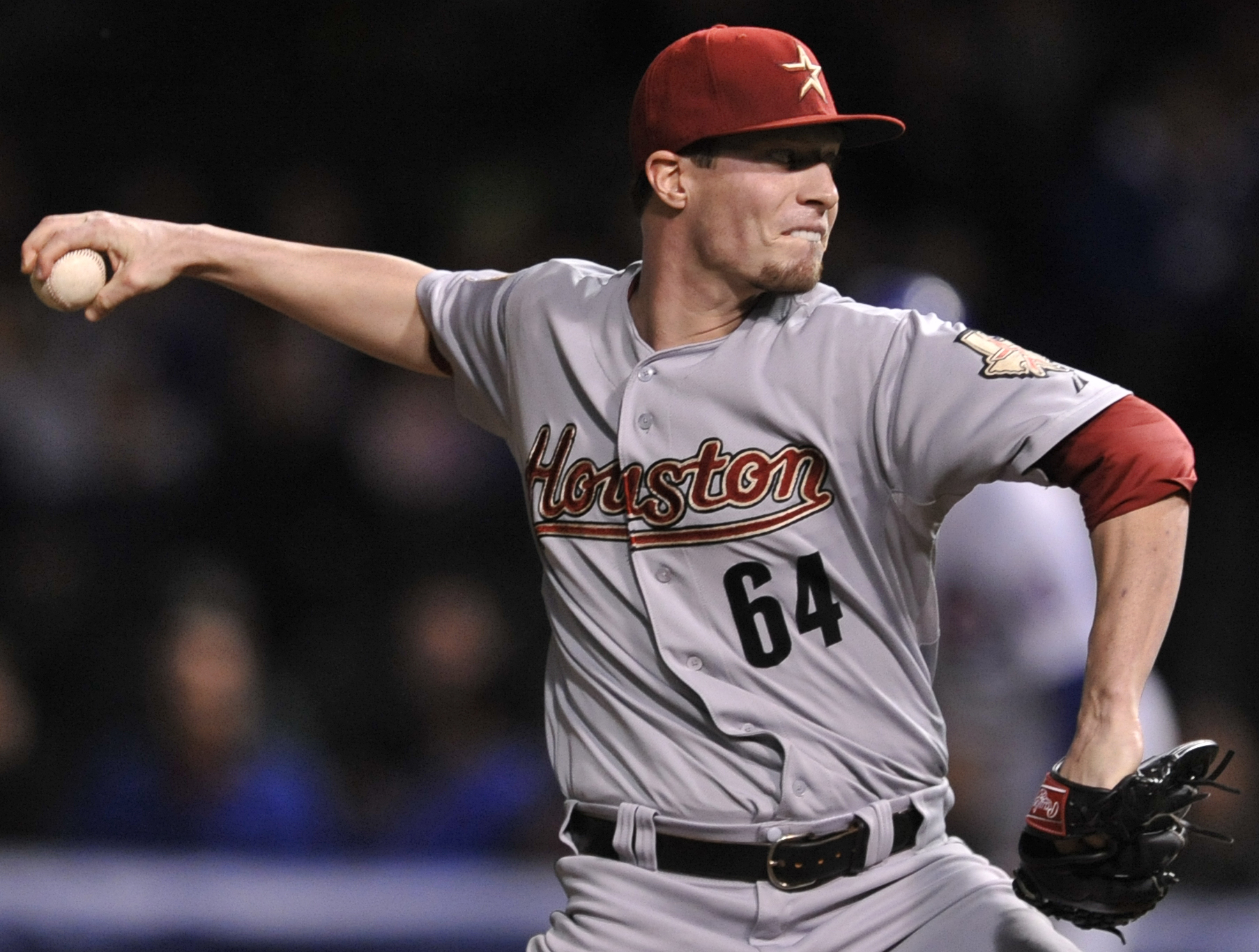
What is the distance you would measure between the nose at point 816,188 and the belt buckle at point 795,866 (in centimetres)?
99

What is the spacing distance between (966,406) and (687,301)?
550 millimetres

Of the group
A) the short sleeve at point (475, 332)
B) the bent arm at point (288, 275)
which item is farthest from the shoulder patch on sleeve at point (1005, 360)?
the bent arm at point (288, 275)

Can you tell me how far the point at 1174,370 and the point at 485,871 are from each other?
3.37m

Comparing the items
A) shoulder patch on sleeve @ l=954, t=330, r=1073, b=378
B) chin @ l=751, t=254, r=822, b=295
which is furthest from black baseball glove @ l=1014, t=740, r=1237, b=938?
chin @ l=751, t=254, r=822, b=295

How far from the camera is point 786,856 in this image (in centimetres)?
246

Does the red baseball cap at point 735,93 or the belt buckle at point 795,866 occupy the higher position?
the red baseball cap at point 735,93

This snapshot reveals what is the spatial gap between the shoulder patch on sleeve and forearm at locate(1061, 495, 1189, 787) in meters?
0.26

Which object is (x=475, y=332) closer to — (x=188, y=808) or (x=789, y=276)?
(x=789, y=276)

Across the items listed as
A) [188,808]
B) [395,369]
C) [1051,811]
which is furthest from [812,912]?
[395,369]

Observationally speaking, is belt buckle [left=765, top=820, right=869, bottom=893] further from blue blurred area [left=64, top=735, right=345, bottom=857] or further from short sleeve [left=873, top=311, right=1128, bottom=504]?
blue blurred area [left=64, top=735, right=345, bottom=857]

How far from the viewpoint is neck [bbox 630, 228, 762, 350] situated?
105 inches

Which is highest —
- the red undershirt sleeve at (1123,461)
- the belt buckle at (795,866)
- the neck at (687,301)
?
Result: the neck at (687,301)

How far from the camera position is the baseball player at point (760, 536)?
7.99ft

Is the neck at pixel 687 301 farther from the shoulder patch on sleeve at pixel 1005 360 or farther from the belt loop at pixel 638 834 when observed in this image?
the belt loop at pixel 638 834
